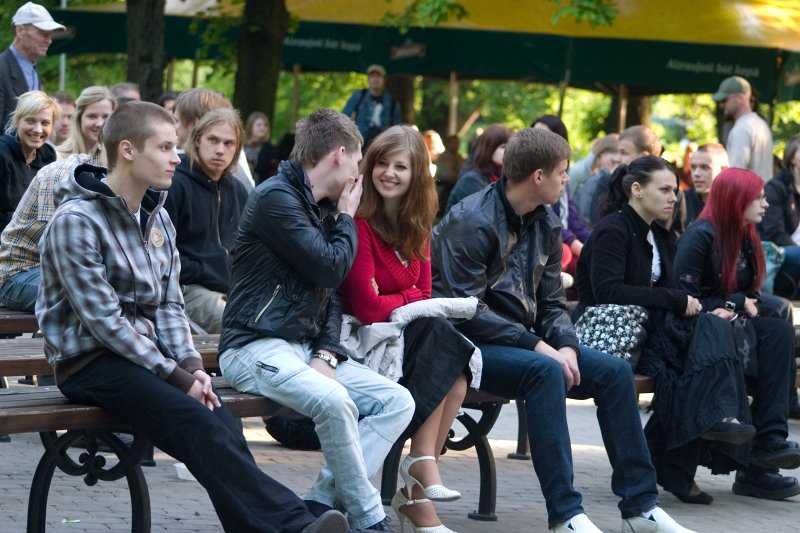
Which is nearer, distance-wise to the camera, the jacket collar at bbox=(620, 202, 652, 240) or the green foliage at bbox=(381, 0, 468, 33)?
the jacket collar at bbox=(620, 202, 652, 240)

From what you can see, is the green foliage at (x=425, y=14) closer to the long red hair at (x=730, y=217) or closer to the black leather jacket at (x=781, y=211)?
the black leather jacket at (x=781, y=211)

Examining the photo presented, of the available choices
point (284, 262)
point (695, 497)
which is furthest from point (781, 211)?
point (284, 262)

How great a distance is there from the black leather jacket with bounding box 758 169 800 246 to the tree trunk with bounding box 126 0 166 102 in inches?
269

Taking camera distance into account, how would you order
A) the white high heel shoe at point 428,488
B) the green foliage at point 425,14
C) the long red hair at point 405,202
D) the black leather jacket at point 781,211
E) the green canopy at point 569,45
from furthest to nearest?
the green canopy at point 569,45 < the green foliage at point 425,14 < the black leather jacket at point 781,211 < the long red hair at point 405,202 < the white high heel shoe at point 428,488

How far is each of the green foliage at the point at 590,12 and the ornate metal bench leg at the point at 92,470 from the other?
10317 millimetres

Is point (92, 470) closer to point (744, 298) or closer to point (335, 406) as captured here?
point (335, 406)

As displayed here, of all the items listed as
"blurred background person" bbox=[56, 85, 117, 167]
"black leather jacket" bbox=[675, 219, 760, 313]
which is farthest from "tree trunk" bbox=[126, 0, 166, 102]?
"black leather jacket" bbox=[675, 219, 760, 313]

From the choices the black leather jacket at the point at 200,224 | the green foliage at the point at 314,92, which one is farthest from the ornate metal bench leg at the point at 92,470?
the green foliage at the point at 314,92

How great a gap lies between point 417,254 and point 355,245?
46 cm

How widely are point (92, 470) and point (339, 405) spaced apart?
0.93 m

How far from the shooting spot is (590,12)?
14.3m

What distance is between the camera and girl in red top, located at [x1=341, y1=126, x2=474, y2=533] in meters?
5.45

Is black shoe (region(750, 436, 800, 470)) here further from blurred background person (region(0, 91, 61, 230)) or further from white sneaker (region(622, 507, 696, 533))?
blurred background person (region(0, 91, 61, 230))

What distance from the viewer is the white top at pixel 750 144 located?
11.3 m
